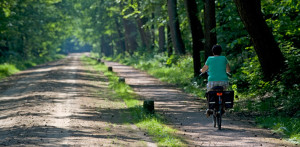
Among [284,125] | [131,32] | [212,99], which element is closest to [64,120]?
[212,99]

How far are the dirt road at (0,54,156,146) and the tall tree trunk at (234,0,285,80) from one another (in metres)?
4.75

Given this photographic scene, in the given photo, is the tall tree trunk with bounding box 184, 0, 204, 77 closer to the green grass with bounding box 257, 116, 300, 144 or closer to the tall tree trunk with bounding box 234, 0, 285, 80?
the tall tree trunk with bounding box 234, 0, 285, 80

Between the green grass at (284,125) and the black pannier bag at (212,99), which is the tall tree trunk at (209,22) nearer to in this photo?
the green grass at (284,125)

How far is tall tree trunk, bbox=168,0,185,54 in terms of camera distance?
2519 centimetres

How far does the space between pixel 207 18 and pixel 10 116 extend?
880 centimetres

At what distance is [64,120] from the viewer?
441 inches

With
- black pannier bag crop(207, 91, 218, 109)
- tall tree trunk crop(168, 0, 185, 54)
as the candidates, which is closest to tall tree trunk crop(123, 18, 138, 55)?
tall tree trunk crop(168, 0, 185, 54)

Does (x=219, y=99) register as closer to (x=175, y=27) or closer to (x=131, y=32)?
(x=175, y=27)

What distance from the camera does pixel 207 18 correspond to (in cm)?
1666

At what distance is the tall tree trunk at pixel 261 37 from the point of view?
39.4 ft

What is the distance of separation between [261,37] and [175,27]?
1410cm

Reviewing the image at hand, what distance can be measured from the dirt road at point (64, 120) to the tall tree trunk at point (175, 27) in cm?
888

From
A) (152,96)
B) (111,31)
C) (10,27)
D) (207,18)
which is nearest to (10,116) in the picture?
(152,96)

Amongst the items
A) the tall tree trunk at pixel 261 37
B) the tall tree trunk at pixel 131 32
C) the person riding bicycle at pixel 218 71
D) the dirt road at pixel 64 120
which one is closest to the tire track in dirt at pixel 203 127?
the person riding bicycle at pixel 218 71
